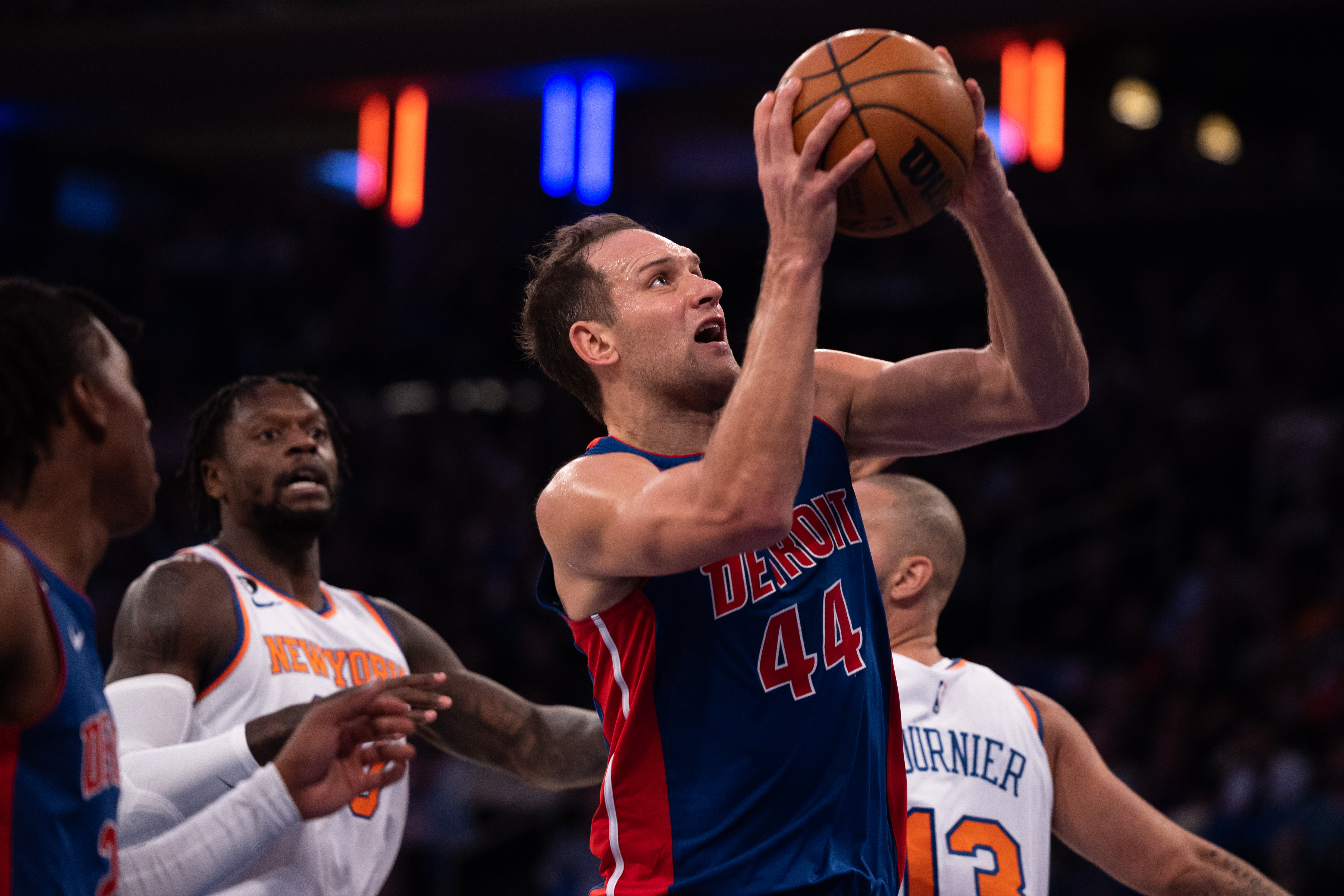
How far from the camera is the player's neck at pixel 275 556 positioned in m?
4.01

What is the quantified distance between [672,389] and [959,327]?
987 cm

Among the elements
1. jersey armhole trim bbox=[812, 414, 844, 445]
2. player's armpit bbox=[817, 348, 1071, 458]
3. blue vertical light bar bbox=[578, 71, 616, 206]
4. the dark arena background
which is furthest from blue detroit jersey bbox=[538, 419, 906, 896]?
blue vertical light bar bbox=[578, 71, 616, 206]

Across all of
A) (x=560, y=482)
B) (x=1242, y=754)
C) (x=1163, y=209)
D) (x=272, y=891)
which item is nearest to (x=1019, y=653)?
(x=1242, y=754)

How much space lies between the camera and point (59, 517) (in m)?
2.15

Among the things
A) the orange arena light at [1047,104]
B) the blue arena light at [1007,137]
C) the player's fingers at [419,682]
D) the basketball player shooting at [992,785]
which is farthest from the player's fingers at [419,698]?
the orange arena light at [1047,104]

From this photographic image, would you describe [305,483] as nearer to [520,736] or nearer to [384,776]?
[520,736]

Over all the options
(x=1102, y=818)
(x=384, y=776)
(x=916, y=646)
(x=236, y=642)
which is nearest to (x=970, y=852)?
(x=1102, y=818)

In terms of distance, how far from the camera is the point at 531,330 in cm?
315

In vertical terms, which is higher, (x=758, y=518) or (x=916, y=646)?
(x=758, y=518)

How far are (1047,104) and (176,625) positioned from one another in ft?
37.1

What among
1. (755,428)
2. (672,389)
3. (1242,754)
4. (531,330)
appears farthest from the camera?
(1242,754)

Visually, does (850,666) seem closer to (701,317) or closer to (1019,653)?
(701,317)

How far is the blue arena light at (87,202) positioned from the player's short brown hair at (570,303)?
18640 mm

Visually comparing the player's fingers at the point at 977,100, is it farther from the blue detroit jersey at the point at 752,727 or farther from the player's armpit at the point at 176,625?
the player's armpit at the point at 176,625
